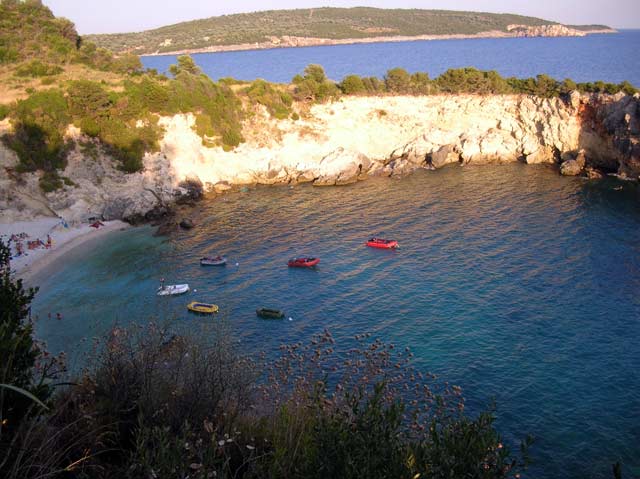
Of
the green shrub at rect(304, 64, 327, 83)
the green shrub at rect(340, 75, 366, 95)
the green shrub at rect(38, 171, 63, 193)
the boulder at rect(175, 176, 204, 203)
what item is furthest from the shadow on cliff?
the green shrub at rect(38, 171, 63, 193)

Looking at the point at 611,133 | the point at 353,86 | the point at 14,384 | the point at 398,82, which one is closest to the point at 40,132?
the point at 353,86

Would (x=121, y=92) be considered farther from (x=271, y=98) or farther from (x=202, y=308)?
(x=202, y=308)

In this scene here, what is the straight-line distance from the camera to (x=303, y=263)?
3975cm

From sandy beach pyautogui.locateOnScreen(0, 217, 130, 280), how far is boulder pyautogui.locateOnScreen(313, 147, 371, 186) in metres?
25.2

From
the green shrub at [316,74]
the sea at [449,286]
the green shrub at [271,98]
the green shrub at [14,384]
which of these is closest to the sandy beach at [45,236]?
the sea at [449,286]

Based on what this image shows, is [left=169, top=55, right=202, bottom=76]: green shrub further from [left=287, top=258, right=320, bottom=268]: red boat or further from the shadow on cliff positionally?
the shadow on cliff

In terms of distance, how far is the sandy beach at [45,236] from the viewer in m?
41.0

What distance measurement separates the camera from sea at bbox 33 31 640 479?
24.1 metres

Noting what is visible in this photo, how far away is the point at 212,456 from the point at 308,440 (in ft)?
7.86

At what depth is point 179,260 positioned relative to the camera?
42000 millimetres

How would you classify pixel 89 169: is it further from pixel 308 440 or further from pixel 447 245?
pixel 308 440

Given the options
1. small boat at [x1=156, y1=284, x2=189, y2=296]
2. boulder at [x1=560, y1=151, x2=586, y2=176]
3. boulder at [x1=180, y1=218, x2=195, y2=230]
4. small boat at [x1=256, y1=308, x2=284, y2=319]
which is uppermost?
boulder at [x1=560, y1=151, x2=586, y2=176]

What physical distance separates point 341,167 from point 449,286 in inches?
1242

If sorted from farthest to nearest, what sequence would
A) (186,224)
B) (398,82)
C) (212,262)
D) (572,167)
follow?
1. (398,82)
2. (572,167)
3. (186,224)
4. (212,262)
